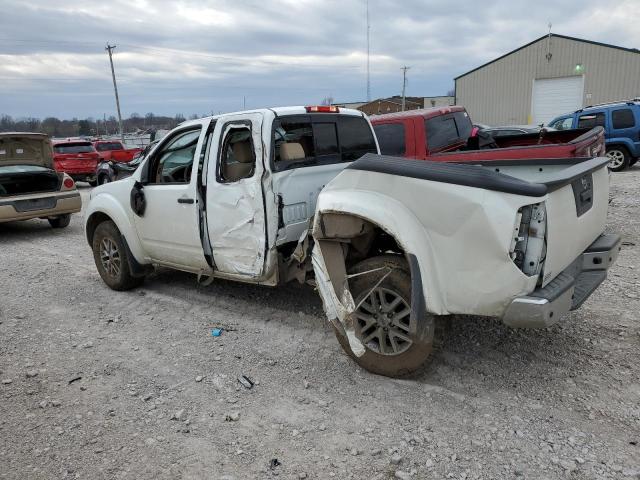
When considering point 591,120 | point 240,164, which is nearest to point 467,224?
point 240,164

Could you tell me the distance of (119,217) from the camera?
5.79m

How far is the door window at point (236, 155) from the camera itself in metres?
4.44

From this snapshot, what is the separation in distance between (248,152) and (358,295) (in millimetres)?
1717

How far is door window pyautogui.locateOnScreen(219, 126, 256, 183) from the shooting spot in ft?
14.6

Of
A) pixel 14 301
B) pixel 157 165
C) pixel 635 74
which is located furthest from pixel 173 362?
pixel 635 74

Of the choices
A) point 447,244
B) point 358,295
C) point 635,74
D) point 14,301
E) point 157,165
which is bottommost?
point 14,301

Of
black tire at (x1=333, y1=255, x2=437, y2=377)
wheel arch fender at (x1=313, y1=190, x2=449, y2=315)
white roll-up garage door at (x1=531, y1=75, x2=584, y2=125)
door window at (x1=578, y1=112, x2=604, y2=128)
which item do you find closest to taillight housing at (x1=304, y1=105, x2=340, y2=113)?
wheel arch fender at (x1=313, y1=190, x2=449, y2=315)

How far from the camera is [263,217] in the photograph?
13.8ft

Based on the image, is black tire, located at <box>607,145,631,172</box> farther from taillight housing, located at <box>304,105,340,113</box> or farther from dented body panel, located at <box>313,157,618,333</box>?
dented body panel, located at <box>313,157,618,333</box>

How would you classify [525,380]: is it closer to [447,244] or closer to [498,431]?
[498,431]

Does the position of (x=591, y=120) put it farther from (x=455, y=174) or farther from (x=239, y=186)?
(x=455, y=174)

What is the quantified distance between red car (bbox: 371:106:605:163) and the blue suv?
659 centimetres

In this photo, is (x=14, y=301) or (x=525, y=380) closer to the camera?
(x=525, y=380)

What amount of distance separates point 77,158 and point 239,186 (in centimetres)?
1639
